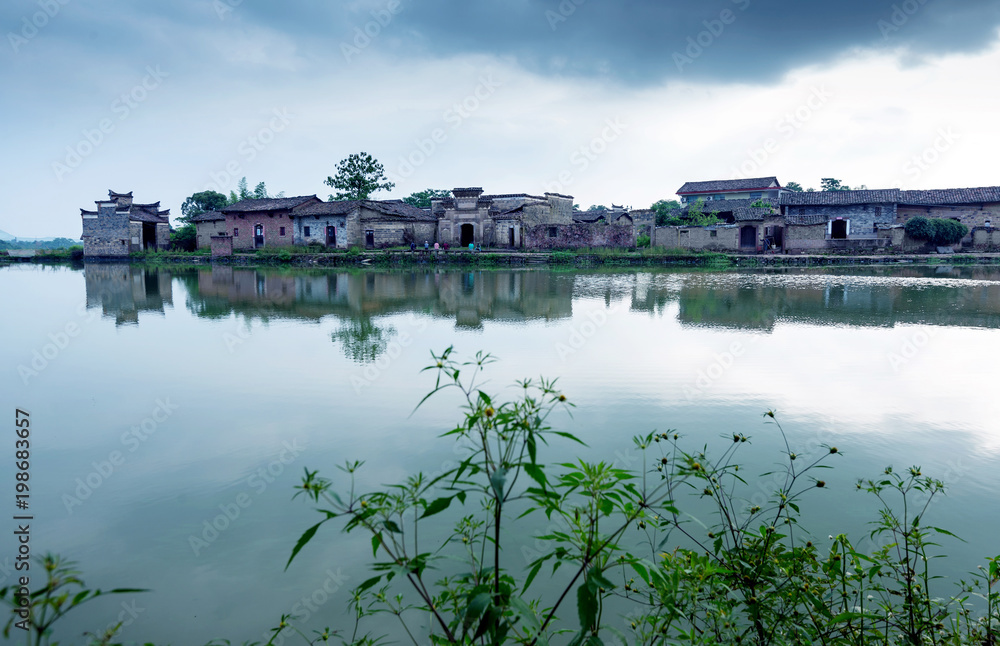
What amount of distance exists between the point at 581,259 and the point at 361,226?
1427 cm

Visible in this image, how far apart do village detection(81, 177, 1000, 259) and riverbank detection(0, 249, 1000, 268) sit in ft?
7.21

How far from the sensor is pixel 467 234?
1449 inches

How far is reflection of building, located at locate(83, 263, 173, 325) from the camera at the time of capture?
14.8 metres

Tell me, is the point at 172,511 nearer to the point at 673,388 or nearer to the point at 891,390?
Answer: the point at 673,388

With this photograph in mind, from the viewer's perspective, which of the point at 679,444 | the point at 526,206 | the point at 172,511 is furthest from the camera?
the point at 526,206

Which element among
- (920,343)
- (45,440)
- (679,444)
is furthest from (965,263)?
(45,440)

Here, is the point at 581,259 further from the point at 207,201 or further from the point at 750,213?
the point at 207,201

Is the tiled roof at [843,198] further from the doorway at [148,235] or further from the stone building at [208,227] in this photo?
the doorway at [148,235]

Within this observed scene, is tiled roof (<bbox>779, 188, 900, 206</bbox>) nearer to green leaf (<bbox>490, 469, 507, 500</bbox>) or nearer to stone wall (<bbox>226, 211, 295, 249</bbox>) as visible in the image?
stone wall (<bbox>226, 211, 295, 249</bbox>)

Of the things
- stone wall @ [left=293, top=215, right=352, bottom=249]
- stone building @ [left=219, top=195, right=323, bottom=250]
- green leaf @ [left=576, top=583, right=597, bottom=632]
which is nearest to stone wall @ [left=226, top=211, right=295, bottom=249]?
stone building @ [left=219, top=195, right=323, bottom=250]

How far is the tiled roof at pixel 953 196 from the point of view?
33812mm

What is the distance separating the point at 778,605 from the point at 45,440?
6229 mm

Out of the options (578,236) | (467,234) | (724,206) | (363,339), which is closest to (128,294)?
(363,339)

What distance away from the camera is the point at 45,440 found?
18.6ft
